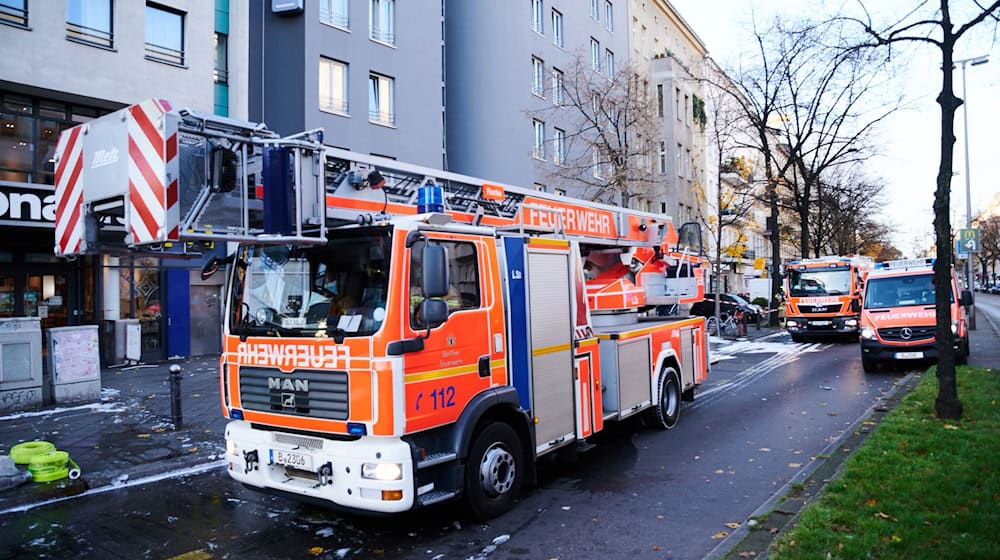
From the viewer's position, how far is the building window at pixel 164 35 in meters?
16.8

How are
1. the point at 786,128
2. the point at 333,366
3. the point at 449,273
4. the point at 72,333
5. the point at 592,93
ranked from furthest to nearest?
the point at 786,128 → the point at 592,93 → the point at 72,333 → the point at 449,273 → the point at 333,366

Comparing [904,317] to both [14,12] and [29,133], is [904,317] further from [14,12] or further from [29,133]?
[14,12]

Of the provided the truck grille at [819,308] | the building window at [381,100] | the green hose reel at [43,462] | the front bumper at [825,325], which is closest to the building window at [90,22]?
the building window at [381,100]

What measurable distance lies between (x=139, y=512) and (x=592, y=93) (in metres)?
20.8

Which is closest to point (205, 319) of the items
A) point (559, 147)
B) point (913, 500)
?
point (559, 147)

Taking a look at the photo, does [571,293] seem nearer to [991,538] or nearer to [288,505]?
[288,505]

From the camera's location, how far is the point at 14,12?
1455cm

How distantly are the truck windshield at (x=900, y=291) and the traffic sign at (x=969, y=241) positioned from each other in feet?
29.5

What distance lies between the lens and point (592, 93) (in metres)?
23.9

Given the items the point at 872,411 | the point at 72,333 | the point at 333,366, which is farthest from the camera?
the point at 72,333

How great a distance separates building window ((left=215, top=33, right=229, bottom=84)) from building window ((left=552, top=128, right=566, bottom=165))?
14391mm

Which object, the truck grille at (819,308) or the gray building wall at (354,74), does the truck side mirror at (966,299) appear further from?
the gray building wall at (354,74)

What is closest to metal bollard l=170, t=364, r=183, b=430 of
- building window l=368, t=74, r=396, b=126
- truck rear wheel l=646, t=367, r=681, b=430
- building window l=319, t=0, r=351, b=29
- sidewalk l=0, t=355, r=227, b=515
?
sidewalk l=0, t=355, r=227, b=515

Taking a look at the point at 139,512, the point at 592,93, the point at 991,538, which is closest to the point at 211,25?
the point at 592,93
